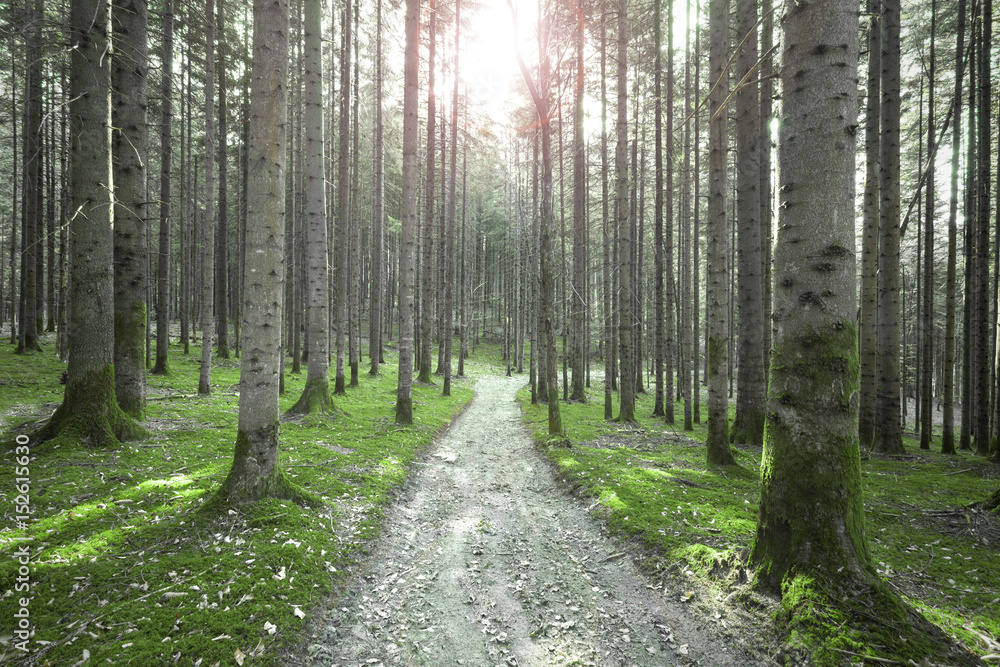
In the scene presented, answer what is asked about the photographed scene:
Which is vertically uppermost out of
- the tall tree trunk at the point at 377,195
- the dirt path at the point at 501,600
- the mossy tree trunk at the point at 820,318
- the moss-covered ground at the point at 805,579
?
the tall tree trunk at the point at 377,195

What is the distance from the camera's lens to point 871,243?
27.9 ft

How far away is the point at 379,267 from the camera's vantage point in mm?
18828

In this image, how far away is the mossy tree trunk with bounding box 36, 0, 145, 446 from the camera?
229 inches

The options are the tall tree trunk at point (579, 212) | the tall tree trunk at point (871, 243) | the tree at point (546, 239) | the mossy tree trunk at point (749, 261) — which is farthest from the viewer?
the tall tree trunk at point (579, 212)

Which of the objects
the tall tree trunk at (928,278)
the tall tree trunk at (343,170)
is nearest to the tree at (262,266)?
the tall tree trunk at (343,170)

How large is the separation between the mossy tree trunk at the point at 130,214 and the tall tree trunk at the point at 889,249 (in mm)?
13999

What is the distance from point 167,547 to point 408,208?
918 cm

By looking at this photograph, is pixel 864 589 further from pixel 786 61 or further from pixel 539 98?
pixel 539 98

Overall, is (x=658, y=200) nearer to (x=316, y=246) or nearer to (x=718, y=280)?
(x=718, y=280)

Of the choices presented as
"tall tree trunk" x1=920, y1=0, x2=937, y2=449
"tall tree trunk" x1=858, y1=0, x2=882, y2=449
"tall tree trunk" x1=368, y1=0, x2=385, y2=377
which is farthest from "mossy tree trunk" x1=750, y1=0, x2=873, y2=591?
"tall tree trunk" x1=368, y1=0, x2=385, y2=377

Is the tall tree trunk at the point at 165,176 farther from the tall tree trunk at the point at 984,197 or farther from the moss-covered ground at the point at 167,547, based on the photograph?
the tall tree trunk at the point at 984,197

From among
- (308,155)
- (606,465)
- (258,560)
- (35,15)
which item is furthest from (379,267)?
(258,560)

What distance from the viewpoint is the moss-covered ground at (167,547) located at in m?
2.77

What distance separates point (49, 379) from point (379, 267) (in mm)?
10963
